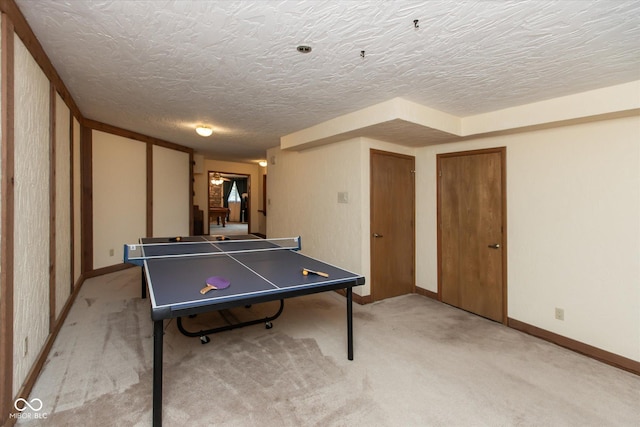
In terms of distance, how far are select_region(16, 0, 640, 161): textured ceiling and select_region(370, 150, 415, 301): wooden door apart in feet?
3.33

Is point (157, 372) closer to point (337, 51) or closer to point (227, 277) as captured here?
point (227, 277)

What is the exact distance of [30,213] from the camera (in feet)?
6.89

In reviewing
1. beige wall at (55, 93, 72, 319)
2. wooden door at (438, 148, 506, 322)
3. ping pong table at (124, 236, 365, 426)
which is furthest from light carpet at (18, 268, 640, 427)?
wooden door at (438, 148, 506, 322)

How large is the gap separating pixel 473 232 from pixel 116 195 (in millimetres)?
5529

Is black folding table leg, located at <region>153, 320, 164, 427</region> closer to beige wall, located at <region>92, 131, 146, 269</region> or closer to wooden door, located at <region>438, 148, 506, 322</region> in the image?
wooden door, located at <region>438, 148, 506, 322</region>

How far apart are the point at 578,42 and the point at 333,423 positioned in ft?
9.13

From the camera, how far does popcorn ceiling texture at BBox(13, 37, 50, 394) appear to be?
1870mm

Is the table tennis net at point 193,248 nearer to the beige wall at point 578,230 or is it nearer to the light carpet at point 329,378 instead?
the light carpet at point 329,378

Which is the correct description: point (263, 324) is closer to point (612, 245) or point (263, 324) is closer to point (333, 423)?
point (333, 423)

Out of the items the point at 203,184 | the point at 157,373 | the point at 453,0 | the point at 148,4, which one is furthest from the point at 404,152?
the point at 203,184

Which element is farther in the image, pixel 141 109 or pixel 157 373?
pixel 141 109

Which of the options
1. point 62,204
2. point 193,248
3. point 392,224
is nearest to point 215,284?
point 193,248

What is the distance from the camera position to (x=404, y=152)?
4.32 meters

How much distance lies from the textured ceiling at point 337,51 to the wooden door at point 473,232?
77 centimetres
